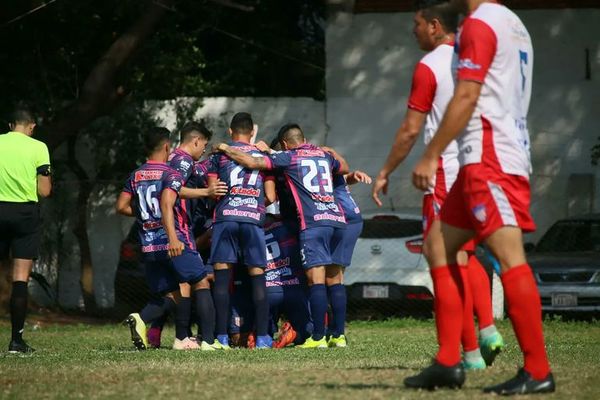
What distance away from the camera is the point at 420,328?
17.4m

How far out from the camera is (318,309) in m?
12.5

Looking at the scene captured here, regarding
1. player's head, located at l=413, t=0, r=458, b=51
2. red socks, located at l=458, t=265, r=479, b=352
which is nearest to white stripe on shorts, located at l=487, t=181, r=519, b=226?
red socks, located at l=458, t=265, r=479, b=352

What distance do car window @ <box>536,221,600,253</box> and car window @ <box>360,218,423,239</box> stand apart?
2103 millimetres

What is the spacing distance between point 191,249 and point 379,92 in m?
11.7

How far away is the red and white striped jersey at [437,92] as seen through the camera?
26.3 ft

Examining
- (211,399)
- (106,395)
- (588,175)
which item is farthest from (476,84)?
(588,175)

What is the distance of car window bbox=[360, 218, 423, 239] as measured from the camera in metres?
18.9

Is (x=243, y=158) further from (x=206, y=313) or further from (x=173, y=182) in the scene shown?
(x=206, y=313)

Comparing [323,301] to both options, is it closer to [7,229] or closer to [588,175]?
[7,229]

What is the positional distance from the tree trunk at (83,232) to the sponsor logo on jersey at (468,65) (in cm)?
1520

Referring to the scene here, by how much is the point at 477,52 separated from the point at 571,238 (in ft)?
43.4

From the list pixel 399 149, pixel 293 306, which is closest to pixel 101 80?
pixel 293 306

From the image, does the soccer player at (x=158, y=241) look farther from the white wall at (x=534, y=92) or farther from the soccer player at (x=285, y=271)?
the white wall at (x=534, y=92)

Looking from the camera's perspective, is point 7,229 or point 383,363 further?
point 7,229
